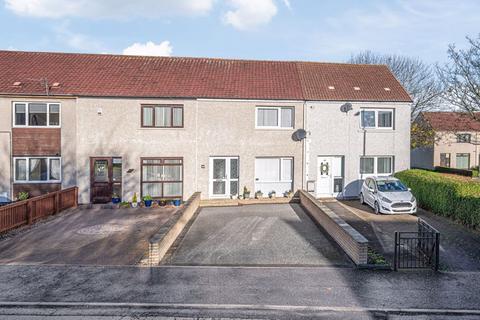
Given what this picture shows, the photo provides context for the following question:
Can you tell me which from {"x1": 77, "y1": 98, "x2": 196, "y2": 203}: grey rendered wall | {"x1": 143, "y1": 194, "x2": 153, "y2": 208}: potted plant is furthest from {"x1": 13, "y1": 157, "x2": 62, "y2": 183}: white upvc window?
{"x1": 143, "y1": 194, "x2": 153, "y2": 208}: potted plant

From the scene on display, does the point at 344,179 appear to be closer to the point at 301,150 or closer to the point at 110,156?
the point at 301,150

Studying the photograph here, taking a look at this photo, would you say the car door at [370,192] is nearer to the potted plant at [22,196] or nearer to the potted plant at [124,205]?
the potted plant at [124,205]

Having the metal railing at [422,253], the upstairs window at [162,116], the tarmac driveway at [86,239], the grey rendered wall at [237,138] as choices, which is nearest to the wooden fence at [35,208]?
the tarmac driveway at [86,239]

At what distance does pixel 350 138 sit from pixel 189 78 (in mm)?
9287

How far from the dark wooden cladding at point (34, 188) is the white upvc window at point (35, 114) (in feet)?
9.38

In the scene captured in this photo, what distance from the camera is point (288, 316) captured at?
664 centimetres

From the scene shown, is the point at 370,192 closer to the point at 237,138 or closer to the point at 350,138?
the point at 350,138

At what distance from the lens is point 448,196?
47.0ft

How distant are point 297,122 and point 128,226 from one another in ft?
32.8

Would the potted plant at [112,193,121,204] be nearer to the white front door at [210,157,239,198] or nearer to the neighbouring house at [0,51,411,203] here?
the neighbouring house at [0,51,411,203]

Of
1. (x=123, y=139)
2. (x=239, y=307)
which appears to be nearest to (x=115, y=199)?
(x=123, y=139)

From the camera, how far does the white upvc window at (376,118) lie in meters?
19.3

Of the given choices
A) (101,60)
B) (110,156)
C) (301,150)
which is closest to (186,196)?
(110,156)

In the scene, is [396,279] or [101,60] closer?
[396,279]
